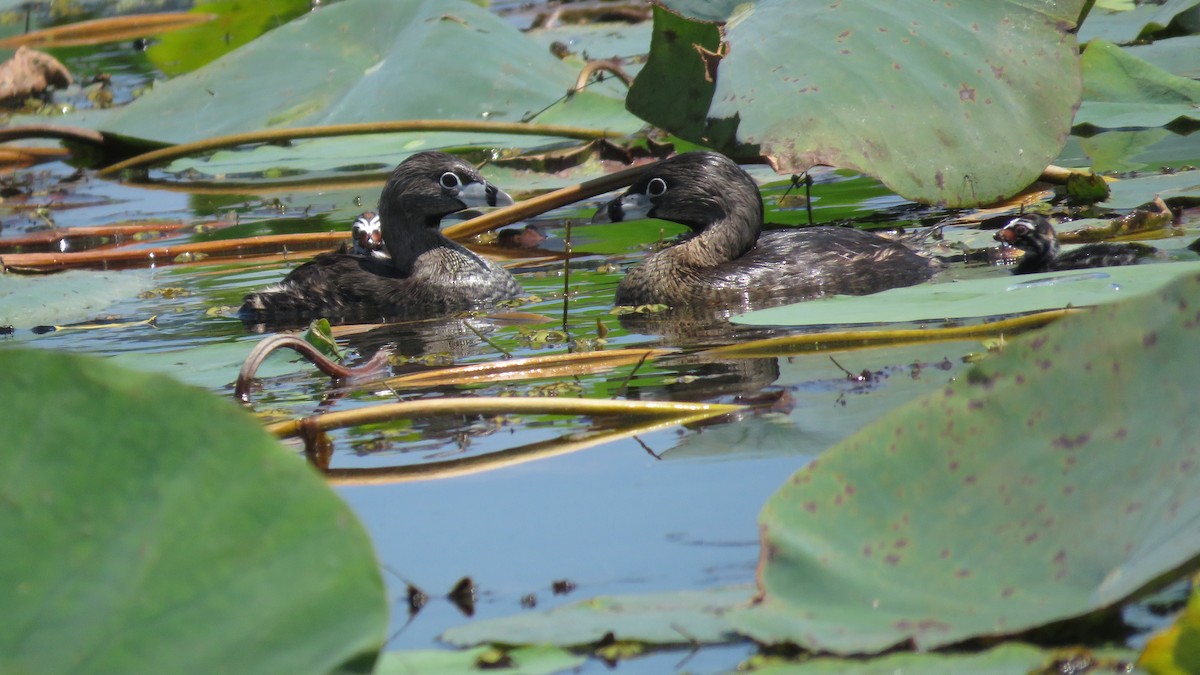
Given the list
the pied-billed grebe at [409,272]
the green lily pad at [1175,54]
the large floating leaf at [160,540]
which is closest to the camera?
the large floating leaf at [160,540]

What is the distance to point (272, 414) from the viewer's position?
516 cm

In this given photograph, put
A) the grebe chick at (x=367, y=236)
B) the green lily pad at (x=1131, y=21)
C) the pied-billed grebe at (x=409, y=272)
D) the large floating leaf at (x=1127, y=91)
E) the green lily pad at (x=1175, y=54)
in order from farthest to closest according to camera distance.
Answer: the green lily pad at (x=1131, y=21)
the green lily pad at (x=1175, y=54)
the grebe chick at (x=367, y=236)
the large floating leaf at (x=1127, y=91)
the pied-billed grebe at (x=409, y=272)

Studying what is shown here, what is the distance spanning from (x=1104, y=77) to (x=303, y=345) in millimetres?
6235

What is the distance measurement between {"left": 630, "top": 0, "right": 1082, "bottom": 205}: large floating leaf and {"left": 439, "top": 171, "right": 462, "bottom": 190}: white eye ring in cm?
230

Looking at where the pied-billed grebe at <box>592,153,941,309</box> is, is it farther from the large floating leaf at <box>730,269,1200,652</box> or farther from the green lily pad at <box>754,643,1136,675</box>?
the green lily pad at <box>754,643,1136,675</box>

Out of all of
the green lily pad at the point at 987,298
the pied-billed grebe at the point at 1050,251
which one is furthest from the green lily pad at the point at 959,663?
the pied-billed grebe at the point at 1050,251

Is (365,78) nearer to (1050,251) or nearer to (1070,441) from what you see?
(1050,251)

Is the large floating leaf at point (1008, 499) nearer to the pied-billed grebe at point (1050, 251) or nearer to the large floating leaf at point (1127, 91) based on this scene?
the pied-billed grebe at point (1050, 251)

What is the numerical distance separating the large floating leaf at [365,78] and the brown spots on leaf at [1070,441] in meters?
7.87

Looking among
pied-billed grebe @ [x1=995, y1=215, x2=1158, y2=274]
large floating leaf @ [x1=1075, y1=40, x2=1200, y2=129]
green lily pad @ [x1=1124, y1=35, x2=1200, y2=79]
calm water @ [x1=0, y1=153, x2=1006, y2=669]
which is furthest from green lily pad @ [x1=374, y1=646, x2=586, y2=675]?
green lily pad @ [x1=1124, y1=35, x2=1200, y2=79]

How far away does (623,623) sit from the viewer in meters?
2.84

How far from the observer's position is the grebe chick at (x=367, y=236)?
9.43 meters

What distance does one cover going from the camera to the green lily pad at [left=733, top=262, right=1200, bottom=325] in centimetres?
488

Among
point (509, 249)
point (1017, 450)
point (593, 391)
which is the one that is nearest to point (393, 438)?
point (593, 391)
